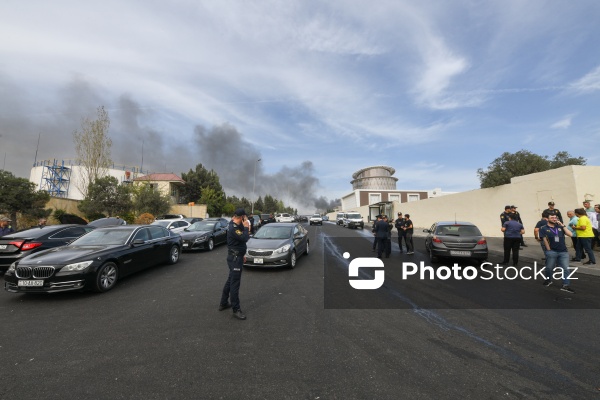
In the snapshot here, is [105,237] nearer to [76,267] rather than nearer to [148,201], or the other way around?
[76,267]

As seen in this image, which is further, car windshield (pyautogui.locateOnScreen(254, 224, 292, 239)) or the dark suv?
car windshield (pyautogui.locateOnScreen(254, 224, 292, 239))

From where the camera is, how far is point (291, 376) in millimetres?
2803

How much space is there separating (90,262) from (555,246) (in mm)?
9862

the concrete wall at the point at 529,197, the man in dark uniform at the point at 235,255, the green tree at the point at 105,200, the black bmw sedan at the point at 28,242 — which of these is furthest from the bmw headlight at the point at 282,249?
the green tree at the point at 105,200

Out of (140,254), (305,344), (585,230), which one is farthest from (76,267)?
(585,230)

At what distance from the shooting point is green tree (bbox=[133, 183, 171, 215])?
30578mm

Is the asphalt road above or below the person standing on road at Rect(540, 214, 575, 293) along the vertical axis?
below

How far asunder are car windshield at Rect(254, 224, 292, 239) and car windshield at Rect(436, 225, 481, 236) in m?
4.93

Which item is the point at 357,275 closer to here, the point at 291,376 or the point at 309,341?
the point at 309,341

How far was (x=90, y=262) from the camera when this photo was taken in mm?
5641

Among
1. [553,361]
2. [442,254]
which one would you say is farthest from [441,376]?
[442,254]

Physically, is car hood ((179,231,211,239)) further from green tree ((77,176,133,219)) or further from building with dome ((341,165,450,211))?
building with dome ((341,165,450,211))

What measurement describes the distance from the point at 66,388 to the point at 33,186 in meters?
21.6

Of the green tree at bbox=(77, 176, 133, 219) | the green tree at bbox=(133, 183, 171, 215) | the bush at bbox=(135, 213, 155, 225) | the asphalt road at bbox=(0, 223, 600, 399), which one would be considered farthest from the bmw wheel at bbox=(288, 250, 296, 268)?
the green tree at bbox=(133, 183, 171, 215)
